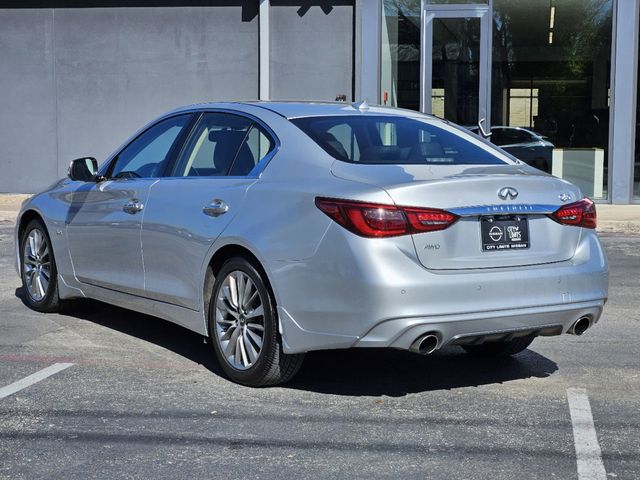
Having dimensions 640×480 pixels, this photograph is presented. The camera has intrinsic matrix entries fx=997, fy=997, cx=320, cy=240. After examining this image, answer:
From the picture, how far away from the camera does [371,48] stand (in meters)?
17.5

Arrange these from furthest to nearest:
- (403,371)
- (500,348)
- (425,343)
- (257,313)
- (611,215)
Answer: (611,215) < (500,348) < (403,371) < (257,313) < (425,343)

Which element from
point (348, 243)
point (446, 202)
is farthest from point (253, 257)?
point (446, 202)

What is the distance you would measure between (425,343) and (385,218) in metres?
0.67

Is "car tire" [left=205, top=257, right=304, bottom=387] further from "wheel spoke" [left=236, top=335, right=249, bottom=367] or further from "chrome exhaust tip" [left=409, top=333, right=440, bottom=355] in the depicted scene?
"chrome exhaust tip" [left=409, top=333, right=440, bottom=355]

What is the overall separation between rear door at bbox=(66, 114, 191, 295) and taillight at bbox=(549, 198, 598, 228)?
8.16 feet

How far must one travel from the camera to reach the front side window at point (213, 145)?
598 centimetres

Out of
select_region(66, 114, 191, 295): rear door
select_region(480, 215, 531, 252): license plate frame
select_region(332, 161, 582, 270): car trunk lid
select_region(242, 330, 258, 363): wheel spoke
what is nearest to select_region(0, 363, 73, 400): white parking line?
select_region(66, 114, 191, 295): rear door

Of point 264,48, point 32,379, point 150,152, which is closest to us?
point 32,379

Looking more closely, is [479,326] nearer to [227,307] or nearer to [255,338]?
[255,338]

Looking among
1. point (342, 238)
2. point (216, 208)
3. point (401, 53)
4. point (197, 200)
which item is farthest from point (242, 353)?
point (401, 53)

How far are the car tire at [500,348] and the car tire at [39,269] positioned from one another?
126 inches

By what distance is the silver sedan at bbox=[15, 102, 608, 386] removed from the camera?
492 cm

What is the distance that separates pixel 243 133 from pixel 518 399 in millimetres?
2225

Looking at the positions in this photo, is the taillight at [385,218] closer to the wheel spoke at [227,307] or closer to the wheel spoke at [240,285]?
the wheel spoke at [240,285]
